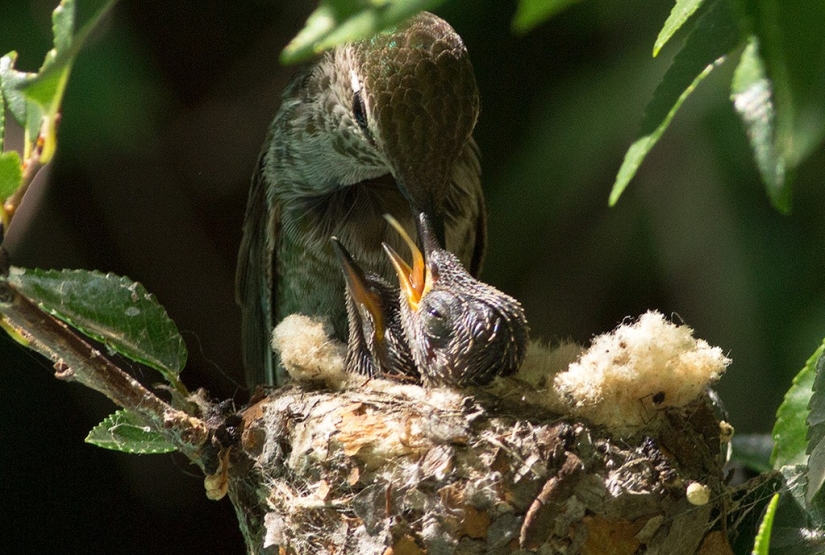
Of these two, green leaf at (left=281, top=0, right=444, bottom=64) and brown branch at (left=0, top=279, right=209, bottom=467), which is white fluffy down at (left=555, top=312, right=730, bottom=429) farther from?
green leaf at (left=281, top=0, right=444, bottom=64)

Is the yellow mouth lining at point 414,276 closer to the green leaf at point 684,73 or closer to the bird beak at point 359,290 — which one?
the bird beak at point 359,290

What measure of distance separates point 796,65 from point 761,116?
0.06 m

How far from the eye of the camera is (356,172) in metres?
1.99

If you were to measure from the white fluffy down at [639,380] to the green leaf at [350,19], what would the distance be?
0.96 meters

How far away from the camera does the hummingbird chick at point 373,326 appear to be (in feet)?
6.09

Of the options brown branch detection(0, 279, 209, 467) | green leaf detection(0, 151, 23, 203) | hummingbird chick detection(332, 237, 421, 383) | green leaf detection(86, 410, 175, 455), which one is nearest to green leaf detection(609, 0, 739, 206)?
green leaf detection(0, 151, 23, 203)

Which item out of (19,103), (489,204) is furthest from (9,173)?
(489,204)

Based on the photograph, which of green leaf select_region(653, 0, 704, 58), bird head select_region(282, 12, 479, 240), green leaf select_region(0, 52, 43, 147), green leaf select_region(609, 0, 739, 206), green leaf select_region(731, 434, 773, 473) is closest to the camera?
green leaf select_region(609, 0, 739, 206)

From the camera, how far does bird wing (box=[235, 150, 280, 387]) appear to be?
7.13ft

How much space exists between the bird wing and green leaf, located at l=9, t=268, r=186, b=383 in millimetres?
772

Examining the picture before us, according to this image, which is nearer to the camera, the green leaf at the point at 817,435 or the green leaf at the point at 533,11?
the green leaf at the point at 533,11

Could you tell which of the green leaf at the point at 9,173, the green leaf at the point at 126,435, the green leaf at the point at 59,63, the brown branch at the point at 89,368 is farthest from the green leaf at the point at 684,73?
the green leaf at the point at 126,435

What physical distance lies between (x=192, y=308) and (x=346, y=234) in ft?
2.31

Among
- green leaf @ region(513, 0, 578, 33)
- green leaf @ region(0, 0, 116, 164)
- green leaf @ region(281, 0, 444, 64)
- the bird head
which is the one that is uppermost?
green leaf @ region(0, 0, 116, 164)
